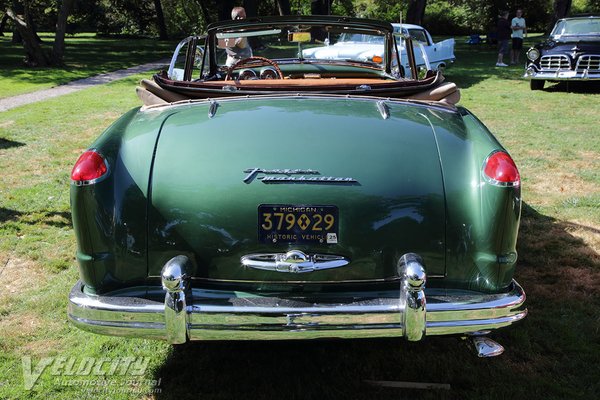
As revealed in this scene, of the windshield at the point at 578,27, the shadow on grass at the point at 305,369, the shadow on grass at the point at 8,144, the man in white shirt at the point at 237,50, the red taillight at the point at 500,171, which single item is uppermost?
the man in white shirt at the point at 237,50

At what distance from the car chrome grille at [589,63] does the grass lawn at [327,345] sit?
283 inches

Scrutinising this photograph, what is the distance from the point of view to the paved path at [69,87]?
494 inches

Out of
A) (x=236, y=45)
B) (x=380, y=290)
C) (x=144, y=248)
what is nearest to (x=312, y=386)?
(x=380, y=290)

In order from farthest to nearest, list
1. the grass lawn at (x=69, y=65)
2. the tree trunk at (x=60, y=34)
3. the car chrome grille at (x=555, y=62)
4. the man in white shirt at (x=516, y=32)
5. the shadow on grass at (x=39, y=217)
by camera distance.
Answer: the man in white shirt at (x=516, y=32) < the tree trunk at (x=60, y=34) < the grass lawn at (x=69, y=65) < the car chrome grille at (x=555, y=62) < the shadow on grass at (x=39, y=217)

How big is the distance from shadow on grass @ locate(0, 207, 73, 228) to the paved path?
22.7 ft

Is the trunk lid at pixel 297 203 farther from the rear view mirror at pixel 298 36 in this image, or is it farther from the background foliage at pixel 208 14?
the background foliage at pixel 208 14

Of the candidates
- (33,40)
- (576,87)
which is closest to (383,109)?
(576,87)

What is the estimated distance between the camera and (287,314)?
2.49 metres

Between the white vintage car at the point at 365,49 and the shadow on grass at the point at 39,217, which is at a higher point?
the white vintage car at the point at 365,49

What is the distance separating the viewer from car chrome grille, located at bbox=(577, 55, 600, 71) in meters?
12.7

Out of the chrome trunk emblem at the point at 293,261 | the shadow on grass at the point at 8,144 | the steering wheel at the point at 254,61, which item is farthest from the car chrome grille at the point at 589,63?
the chrome trunk emblem at the point at 293,261

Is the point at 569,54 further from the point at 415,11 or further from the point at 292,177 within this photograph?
the point at 415,11

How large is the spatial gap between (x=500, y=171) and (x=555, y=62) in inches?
466

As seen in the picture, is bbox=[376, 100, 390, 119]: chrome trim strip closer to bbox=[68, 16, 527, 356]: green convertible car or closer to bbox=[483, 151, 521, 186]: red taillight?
bbox=[68, 16, 527, 356]: green convertible car
